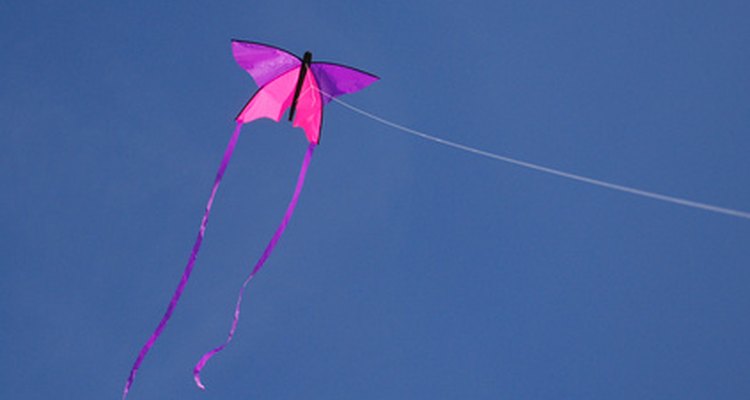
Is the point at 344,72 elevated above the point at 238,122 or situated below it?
above

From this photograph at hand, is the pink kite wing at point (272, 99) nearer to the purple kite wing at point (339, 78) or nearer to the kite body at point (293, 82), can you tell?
the kite body at point (293, 82)

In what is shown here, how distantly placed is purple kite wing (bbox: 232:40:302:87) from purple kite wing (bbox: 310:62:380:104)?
22 cm

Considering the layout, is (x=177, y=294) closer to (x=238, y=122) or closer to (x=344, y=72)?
(x=238, y=122)

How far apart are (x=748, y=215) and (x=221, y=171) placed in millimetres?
3802

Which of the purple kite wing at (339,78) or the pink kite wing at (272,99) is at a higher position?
the purple kite wing at (339,78)

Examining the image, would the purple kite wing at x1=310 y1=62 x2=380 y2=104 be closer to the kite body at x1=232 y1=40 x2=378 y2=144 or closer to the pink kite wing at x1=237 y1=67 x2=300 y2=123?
the kite body at x1=232 y1=40 x2=378 y2=144

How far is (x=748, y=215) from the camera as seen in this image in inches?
78.5

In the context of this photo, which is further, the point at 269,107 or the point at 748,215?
the point at 269,107

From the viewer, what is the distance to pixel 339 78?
4.95 meters

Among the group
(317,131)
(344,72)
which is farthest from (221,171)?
(344,72)

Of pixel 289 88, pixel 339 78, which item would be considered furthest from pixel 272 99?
pixel 339 78

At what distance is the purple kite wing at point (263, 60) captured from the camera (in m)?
4.79

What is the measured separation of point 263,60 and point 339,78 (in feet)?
2.23

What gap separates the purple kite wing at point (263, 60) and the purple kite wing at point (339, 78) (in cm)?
22
